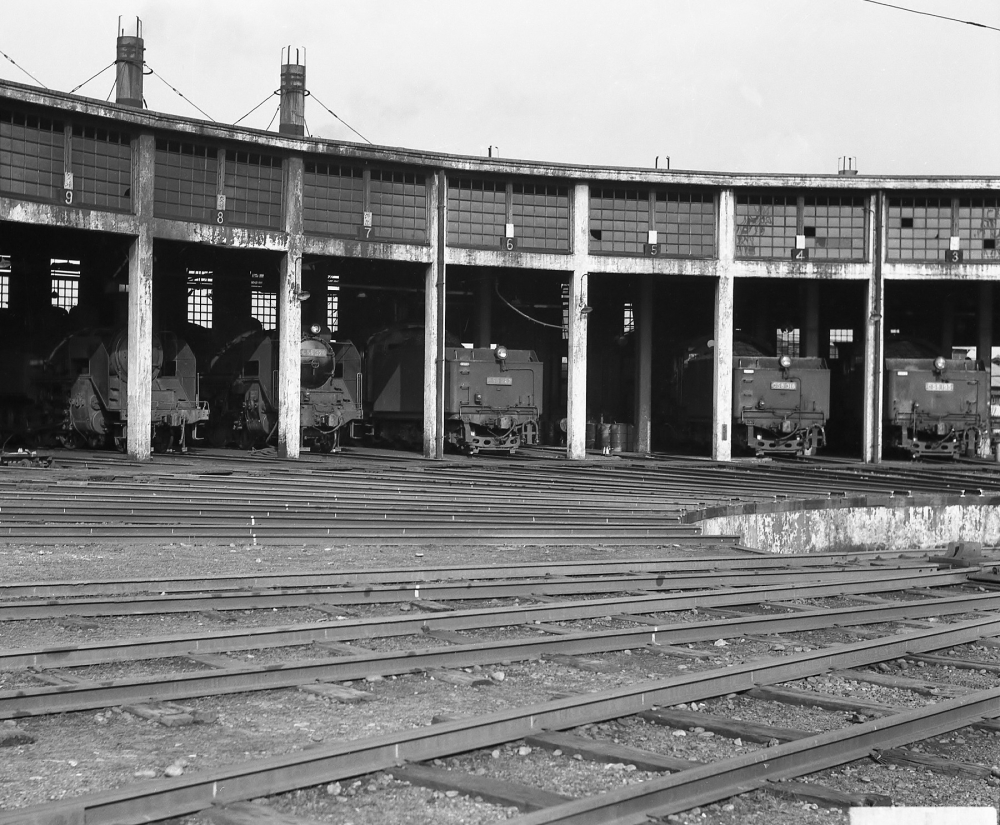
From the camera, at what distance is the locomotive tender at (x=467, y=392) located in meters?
29.3

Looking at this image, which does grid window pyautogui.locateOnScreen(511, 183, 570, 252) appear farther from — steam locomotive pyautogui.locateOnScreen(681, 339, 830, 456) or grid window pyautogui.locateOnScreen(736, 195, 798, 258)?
steam locomotive pyautogui.locateOnScreen(681, 339, 830, 456)

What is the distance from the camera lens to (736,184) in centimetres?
2955

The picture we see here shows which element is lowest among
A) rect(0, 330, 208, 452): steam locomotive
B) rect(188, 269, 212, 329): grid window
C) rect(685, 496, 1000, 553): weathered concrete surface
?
rect(685, 496, 1000, 553): weathered concrete surface

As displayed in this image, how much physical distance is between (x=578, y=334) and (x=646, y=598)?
63.9 feet

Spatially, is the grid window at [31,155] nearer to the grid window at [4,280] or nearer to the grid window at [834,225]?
the grid window at [4,280]

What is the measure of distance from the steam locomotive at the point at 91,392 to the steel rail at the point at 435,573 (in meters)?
17.5

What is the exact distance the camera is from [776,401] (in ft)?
98.7

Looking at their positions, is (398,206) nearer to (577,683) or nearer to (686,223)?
(686,223)

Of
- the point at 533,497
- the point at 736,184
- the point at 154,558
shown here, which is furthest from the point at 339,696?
the point at 736,184

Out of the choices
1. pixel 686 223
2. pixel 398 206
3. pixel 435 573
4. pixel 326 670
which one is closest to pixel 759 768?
pixel 326 670

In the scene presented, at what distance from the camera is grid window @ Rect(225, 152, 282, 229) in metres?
26.3

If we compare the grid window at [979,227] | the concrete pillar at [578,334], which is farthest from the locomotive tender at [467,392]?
the grid window at [979,227]

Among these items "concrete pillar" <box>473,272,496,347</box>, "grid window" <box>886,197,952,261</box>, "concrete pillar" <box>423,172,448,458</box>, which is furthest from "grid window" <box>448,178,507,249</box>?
"grid window" <box>886,197,952,261</box>

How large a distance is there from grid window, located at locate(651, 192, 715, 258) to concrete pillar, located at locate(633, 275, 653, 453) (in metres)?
2.81
